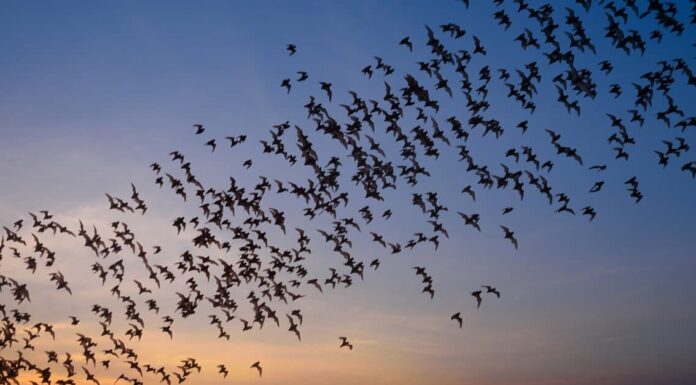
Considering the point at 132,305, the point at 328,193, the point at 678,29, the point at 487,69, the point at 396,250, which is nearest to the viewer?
the point at 678,29

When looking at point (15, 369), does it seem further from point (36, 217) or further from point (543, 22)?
point (543, 22)

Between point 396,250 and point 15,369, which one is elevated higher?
point 396,250

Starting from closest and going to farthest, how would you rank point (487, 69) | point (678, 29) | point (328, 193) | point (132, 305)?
1. point (678, 29)
2. point (487, 69)
3. point (328, 193)
4. point (132, 305)

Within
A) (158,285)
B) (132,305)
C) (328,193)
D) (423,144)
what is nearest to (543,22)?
(423,144)

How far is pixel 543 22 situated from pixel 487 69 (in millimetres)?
4258

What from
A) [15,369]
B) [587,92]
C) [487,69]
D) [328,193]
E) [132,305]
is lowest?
[15,369]

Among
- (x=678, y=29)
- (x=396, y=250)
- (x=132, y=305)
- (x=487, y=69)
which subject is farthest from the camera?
(x=132, y=305)

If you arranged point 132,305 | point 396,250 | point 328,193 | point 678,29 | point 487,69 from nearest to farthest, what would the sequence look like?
point 678,29 → point 487,69 → point 328,193 → point 396,250 → point 132,305

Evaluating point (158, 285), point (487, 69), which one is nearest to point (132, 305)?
point (158, 285)

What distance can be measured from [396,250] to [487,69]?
1472 centimetres

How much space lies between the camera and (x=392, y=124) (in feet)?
139

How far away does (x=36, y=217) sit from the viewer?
48875 mm

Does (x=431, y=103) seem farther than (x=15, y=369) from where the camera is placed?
→ No

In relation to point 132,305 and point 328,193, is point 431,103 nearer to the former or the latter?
point 328,193
